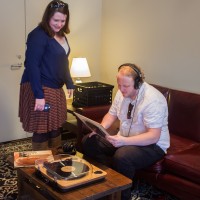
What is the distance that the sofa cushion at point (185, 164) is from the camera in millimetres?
2037

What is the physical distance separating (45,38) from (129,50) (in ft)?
4.64

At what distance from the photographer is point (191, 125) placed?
8.52 feet

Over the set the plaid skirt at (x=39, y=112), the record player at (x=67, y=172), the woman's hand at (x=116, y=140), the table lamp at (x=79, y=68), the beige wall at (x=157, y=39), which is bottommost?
the record player at (x=67, y=172)

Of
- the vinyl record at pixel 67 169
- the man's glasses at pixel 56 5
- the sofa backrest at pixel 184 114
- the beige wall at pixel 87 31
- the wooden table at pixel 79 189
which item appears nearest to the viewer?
the wooden table at pixel 79 189

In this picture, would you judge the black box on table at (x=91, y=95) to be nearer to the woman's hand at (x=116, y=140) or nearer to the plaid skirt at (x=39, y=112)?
the plaid skirt at (x=39, y=112)

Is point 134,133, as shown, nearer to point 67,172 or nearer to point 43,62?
point 67,172

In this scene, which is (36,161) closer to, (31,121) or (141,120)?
(31,121)

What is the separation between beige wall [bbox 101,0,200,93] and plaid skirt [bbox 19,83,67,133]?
3.88 ft

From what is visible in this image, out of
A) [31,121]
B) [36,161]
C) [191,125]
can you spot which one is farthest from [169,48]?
[36,161]

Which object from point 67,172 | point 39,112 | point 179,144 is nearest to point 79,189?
point 67,172

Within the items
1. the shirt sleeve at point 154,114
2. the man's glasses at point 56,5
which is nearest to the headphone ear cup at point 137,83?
the shirt sleeve at point 154,114

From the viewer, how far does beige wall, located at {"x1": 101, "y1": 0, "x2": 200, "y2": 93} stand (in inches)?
112

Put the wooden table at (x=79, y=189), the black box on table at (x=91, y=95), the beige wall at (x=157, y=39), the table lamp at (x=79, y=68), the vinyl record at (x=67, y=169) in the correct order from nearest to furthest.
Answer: the wooden table at (x=79, y=189)
the vinyl record at (x=67, y=169)
the beige wall at (x=157, y=39)
the black box on table at (x=91, y=95)
the table lamp at (x=79, y=68)

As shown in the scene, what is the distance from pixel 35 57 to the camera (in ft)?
7.36
